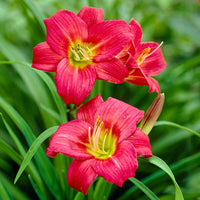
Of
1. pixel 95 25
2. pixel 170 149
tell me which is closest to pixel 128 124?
pixel 95 25

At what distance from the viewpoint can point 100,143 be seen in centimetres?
64

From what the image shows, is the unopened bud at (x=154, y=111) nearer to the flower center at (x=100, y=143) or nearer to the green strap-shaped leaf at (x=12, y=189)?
the flower center at (x=100, y=143)

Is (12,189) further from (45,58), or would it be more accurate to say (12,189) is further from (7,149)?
(45,58)

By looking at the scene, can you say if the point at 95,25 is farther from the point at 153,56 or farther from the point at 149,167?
the point at 149,167

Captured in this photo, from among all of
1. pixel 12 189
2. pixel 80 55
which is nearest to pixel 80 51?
pixel 80 55

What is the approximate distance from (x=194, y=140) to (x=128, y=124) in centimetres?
58

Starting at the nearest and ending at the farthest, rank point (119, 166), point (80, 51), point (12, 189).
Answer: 1. point (119, 166)
2. point (80, 51)
3. point (12, 189)

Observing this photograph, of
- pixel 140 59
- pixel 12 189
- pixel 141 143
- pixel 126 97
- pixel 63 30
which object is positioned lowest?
pixel 126 97

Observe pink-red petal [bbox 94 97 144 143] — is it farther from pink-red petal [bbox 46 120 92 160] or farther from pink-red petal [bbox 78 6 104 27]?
pink-red petal [bbox 78 6 104 27]

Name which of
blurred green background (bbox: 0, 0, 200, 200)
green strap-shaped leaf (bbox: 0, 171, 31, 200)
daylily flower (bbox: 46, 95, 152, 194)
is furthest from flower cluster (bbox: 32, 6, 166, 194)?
green strap-shaped leaf (bbox: 0, 171, 31, 200)

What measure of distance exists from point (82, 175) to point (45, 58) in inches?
10.2

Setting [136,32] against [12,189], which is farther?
[12,189]

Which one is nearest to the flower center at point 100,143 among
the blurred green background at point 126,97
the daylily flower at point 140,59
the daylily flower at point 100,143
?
the daylily flower at point 100,143

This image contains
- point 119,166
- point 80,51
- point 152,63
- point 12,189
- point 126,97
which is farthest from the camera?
point 126,97
